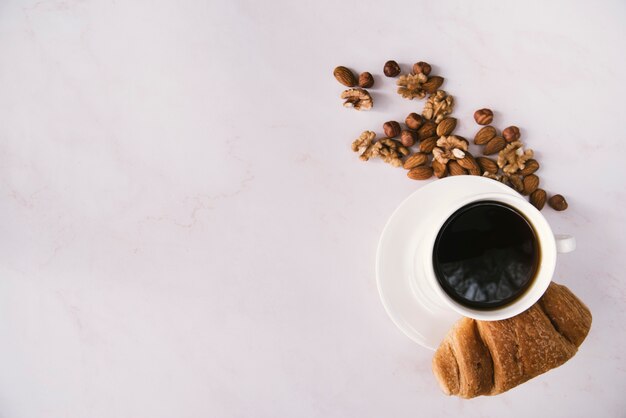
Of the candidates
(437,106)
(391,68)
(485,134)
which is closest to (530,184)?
(485,134)

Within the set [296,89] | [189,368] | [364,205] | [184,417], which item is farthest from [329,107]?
[184,417]

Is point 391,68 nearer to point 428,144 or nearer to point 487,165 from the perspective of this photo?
point 428,144

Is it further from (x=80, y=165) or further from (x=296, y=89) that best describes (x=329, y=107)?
(x=80, y=165)

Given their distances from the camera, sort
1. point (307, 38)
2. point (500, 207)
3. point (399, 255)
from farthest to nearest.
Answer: point (307, 38) < point (399, 255) < point (500, 207)

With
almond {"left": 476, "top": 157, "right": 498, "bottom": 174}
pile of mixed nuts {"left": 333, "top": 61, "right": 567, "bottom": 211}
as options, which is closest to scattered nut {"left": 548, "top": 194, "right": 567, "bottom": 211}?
pile of mixed nuts {"left": 333, "top": 61, "right": 567, "bottom": 211}

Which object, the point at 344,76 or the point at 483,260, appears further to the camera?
the point at 344,76

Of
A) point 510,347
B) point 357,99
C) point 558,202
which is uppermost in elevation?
point 357,99
